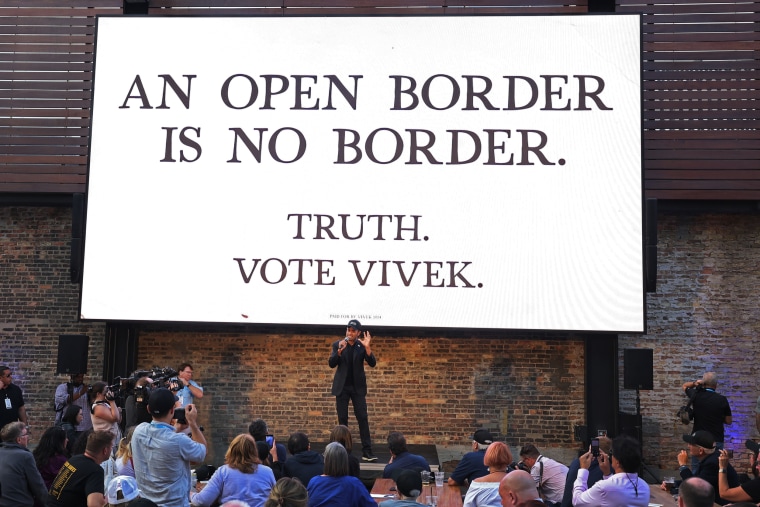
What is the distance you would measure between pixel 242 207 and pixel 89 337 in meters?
3.04

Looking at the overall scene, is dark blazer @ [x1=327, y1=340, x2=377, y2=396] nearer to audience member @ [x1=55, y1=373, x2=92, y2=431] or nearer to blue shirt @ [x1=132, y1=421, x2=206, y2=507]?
audience member @ [x1=55, y1=373, x2=92, y2=431]

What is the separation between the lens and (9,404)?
887cm

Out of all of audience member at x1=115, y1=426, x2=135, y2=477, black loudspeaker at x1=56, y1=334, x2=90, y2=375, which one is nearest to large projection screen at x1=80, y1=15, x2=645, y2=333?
black loudspeaker at x1=56, y1=334, x2=90, y2=375

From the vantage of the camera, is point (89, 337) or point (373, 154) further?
point (89, 337)

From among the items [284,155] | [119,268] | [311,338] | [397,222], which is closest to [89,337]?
[119,268]

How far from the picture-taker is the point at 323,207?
928 centimetres

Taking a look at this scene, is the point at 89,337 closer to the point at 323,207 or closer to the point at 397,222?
the point at 323,207

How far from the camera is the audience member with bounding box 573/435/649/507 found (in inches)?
186

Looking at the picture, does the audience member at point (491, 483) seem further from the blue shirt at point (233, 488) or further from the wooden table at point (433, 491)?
the blue shirt at point (233, 488)

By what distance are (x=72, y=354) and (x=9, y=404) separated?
3.06 feet

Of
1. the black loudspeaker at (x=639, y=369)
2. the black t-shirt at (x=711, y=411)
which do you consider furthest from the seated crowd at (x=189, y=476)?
the black loudspeaker at (x=639, y=369)

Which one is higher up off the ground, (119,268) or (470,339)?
(119,268)

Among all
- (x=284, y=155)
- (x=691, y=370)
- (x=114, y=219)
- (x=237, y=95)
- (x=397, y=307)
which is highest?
(x=237, y=95)

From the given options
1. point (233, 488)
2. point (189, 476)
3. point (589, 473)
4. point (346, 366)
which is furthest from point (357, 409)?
point (233, 488)
